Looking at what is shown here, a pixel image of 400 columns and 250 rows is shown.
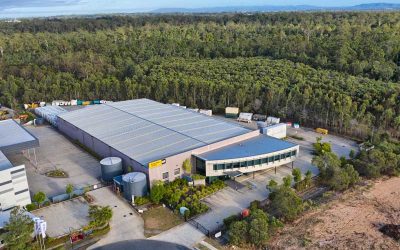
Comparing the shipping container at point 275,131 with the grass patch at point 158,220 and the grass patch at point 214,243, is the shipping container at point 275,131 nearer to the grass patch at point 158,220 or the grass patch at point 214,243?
the grass patch at point 158,220

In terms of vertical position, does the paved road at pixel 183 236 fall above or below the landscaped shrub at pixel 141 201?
below

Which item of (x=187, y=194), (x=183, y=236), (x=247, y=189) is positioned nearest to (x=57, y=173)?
(x=187, y=194)

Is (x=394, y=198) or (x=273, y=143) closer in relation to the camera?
(x=394, y=198)

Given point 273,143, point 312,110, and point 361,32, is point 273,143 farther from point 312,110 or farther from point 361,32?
point 361,32

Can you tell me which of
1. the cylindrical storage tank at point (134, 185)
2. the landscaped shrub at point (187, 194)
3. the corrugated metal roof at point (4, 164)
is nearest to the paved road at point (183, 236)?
the landscaped shrub at point (187, 194)

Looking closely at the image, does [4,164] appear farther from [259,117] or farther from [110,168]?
[259,117]

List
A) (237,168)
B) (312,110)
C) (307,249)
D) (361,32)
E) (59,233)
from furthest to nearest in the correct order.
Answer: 1. (361,32)
2. (312,110)
3. (237,168)
4. (59,233)
5. (307,249)

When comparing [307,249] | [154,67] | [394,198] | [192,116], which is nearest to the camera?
[307,249]

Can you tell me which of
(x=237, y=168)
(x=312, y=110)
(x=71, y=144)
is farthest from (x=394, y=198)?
(x=71, y=144)
